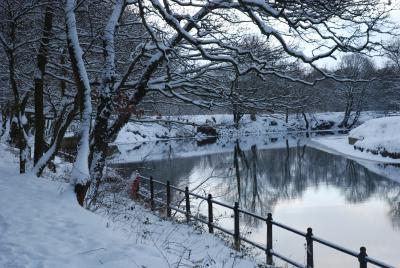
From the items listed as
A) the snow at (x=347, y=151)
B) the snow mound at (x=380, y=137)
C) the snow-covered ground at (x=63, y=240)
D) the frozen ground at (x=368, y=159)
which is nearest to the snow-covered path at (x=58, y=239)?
the snow-covered ground at (x=63, y=240)

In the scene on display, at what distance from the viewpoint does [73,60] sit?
32.5 feet

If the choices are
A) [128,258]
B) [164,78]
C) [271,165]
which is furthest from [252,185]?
[128,258]

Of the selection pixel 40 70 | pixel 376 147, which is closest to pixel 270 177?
pixel 376 147

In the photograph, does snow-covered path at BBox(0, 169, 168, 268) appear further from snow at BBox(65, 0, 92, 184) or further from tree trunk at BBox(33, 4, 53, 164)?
tree trunk at BBox(33, 4, 53, 164)

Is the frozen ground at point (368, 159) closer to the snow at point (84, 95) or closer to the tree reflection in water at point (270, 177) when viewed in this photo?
the tree reflection in water at point (270, 177)

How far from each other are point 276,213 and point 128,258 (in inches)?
468

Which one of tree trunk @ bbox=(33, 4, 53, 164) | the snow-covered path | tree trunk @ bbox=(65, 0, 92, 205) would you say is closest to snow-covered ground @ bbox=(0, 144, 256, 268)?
the snow-covered path

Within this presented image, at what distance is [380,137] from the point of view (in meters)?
36.8

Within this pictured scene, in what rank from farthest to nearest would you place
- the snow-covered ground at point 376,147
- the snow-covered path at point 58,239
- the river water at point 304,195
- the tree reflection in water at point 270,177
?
the snow-covered ground at point 376,147, the tree reflection in water at point 270,177, the river water at point 304,195, the snow-covered path at point 58,239

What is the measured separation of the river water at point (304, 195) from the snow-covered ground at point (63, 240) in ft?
12.9

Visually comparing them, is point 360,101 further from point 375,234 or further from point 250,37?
point 250,37

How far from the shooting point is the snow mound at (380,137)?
107 feet

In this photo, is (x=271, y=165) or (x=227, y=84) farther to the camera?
(x=271, y=165)

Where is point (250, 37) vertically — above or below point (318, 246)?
above
